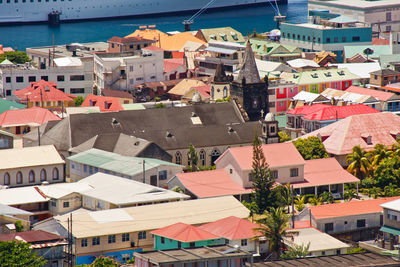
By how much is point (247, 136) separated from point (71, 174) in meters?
14.4

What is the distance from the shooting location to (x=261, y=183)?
74125 millimetres

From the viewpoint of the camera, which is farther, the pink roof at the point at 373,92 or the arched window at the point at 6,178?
the pink roof at the point at 373,92

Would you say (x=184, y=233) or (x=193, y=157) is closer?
(x=184, y=233)

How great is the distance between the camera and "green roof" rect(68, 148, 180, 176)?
77.9m

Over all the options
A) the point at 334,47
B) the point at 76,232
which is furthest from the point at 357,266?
the point at 334,47

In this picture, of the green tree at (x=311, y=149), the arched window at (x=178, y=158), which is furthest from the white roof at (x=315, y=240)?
the arched window at (x=178, y=158)

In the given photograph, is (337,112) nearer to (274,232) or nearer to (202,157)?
(202,157)

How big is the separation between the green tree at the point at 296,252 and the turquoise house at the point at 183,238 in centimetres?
337

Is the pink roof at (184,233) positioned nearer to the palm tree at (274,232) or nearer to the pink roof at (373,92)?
the palm tree at (274,232)

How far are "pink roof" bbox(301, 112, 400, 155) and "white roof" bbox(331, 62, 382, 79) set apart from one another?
2692cm

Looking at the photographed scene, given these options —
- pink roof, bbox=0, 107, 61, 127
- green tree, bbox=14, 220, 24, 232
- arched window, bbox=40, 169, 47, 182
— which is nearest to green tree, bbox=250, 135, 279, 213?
arched window, bbox=40, 169, 47, 182

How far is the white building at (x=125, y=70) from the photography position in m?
120

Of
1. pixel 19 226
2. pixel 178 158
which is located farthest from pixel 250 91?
pixel 19 226

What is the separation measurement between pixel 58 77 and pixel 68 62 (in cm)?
373
